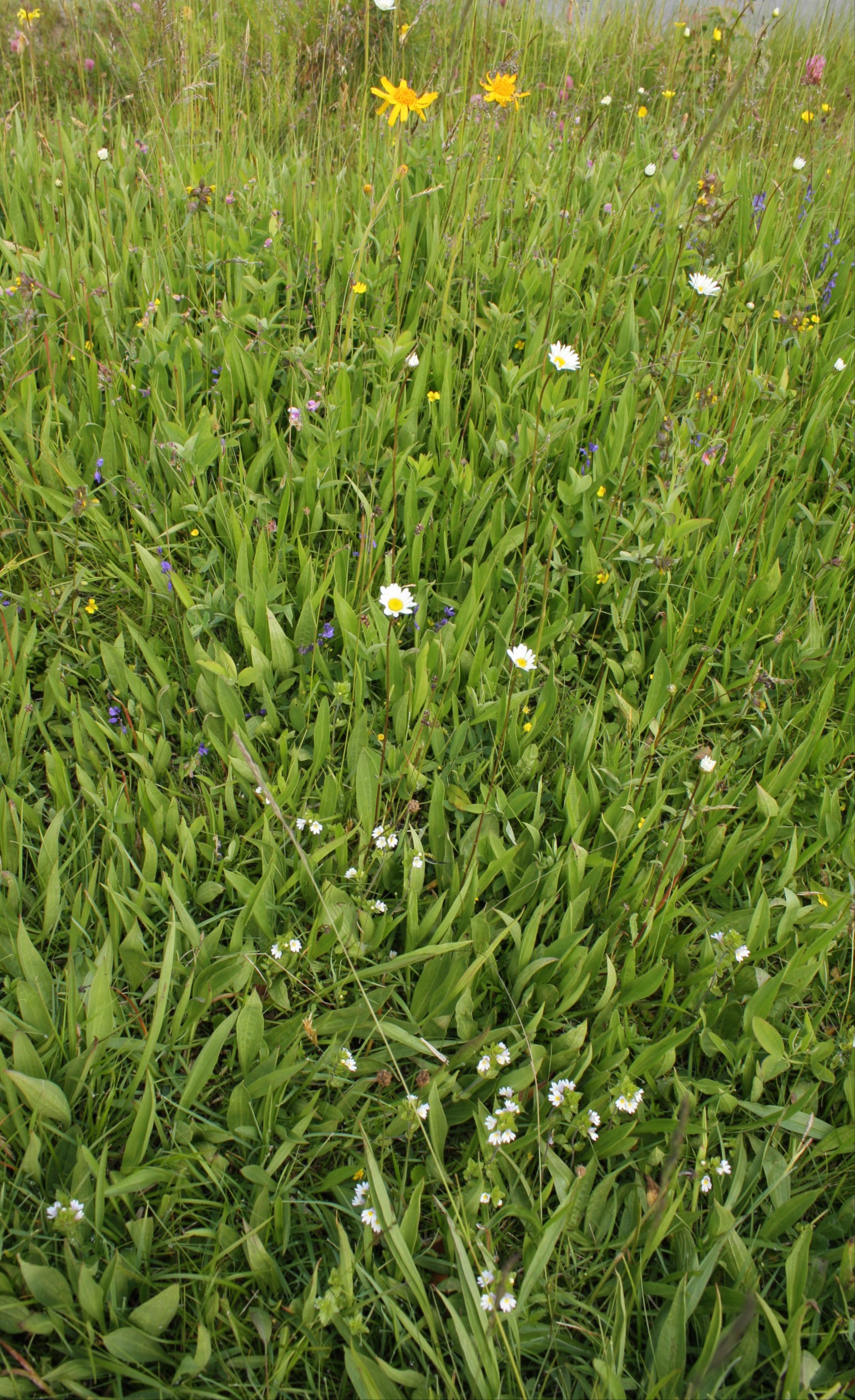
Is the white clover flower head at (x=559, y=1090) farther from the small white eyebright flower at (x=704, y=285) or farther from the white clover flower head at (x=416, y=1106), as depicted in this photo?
the small white eyebright flower at (x=704, y=285)

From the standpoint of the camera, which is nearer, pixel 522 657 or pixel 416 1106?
pixel 416 1106

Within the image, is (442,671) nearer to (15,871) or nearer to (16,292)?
(15,871)

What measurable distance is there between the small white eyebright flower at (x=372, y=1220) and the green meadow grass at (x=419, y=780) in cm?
1

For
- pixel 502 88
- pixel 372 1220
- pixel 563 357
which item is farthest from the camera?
pixel 502 88

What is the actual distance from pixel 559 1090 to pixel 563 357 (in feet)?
5.55

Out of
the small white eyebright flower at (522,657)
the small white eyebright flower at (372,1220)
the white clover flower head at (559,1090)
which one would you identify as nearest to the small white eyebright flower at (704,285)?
the small white eyebright flower at (522,657)

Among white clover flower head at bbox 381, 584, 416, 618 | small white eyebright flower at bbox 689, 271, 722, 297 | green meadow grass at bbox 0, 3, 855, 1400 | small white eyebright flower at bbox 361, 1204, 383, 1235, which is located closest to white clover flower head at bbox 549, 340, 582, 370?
green meadow grass at bbox 0, 3, 855, 1400

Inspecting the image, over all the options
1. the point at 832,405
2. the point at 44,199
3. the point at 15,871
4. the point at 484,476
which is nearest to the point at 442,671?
the point at 484,476

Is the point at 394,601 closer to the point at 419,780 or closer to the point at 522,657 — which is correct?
the point at 522,657

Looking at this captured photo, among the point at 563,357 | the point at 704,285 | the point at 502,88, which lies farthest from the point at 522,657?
the point at 502,88

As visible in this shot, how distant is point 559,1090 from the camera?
4.21ft

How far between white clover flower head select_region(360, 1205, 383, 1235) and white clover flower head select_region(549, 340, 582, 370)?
1.81 metres

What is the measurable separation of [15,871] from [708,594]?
4.80 feet

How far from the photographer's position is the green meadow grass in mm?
1132
